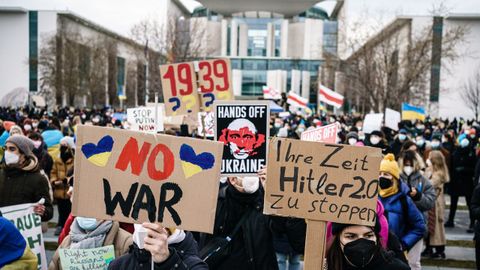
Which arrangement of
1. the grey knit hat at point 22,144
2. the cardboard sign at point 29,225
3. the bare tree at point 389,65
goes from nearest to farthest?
the cardboard sign at point 29,225, the grey knit hat at point 22,144, the bare tree at point 389,65

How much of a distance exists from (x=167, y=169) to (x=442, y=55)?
2528 cm

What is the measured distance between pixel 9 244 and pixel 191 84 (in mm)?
5428

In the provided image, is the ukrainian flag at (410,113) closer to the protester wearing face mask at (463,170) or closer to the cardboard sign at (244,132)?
the protester wearing face mask at (463,170)

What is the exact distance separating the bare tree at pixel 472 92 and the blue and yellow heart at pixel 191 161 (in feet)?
170

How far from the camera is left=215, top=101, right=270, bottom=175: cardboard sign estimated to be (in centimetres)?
460

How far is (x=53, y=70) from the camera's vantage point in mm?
50844

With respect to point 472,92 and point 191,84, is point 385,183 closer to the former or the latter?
point 191,84

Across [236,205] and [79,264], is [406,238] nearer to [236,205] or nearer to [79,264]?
[236,205]

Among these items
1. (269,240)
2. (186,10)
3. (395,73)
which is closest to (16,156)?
(269,240)

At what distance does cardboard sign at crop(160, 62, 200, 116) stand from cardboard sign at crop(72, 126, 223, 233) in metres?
5.44

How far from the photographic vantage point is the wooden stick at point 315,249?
3.24 m

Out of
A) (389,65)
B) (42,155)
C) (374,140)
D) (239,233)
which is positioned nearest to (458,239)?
(374,140)

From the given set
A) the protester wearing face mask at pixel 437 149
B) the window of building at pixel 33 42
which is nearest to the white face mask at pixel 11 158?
the protester wearing face mask at pixel 437 149

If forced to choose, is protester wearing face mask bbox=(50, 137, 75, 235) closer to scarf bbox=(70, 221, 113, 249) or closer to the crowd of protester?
the crowd of protester
